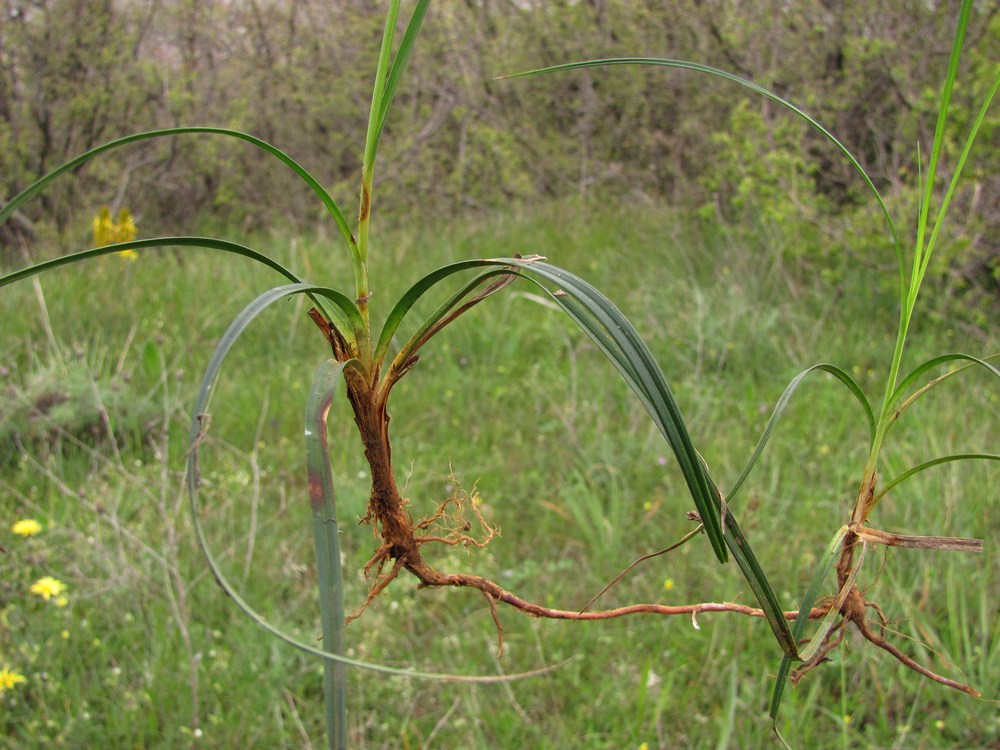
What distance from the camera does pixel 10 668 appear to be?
62.1 inches

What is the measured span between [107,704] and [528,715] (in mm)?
724

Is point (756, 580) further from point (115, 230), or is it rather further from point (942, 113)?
point (115, 230)

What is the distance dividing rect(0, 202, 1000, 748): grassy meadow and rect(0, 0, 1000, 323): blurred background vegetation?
387 millimetres

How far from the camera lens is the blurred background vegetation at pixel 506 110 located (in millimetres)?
3232

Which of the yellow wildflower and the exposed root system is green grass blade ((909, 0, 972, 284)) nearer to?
the exposed root system

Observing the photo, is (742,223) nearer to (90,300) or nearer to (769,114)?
(769,114)

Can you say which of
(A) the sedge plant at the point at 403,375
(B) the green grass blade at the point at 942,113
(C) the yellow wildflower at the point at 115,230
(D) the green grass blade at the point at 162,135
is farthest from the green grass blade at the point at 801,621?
(C) the yellow wildflower at the point at 115,230

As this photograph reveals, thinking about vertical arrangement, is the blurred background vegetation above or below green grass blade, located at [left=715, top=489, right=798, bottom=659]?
above

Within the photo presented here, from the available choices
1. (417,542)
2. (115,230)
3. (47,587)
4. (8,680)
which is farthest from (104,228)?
(417,542)

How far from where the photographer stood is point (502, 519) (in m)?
2.07

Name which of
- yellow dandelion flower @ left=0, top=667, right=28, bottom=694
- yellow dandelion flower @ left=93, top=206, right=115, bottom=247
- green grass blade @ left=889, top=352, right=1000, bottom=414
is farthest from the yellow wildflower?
green grass blade @ left=889, top=352, right=1000, bottom=414

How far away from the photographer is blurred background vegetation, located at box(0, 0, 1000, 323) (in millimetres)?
3232

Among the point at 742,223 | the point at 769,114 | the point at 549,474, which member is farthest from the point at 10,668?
the point at 769,114

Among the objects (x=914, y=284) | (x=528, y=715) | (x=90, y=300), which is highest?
(x=914, y=284)
